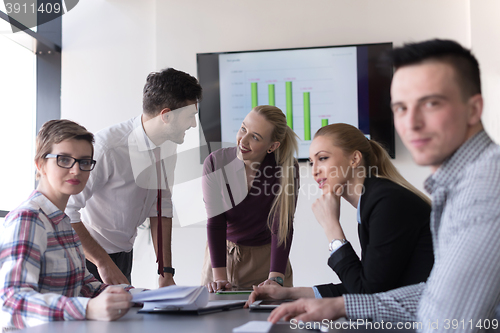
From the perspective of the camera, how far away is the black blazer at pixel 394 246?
1150 millimetres

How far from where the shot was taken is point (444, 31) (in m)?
2.97

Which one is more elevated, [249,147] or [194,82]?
[194,82]

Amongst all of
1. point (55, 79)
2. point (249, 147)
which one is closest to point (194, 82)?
point (249, 147)

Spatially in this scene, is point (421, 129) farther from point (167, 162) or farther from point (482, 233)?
point (167, 162)

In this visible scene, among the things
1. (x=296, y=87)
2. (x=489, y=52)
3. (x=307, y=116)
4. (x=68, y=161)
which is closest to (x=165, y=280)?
(x=68, y=161)

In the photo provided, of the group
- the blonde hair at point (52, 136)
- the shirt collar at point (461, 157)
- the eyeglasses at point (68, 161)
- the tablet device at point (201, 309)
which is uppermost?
the blonde hair at point (52, 136)

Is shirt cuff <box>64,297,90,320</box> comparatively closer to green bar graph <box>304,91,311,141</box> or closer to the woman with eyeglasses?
the woman with eyeglasses

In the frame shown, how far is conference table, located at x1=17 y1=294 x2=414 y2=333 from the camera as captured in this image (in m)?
0.94

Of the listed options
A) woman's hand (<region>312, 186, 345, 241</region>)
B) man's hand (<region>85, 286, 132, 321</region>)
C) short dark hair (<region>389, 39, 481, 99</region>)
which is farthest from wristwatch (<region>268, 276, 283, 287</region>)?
short dark hair (<region>389, 39, 481, 99</region>)

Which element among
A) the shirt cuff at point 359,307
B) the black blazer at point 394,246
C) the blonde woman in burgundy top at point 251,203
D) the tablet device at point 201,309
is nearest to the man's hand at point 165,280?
the blonde woman in burgundy top at point 251,203

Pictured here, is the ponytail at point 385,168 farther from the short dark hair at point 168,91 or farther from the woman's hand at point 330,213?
the short dark hair at point 168,91

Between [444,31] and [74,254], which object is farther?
[444,31]

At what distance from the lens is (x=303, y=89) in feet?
9.96

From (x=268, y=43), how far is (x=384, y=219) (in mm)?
2218
